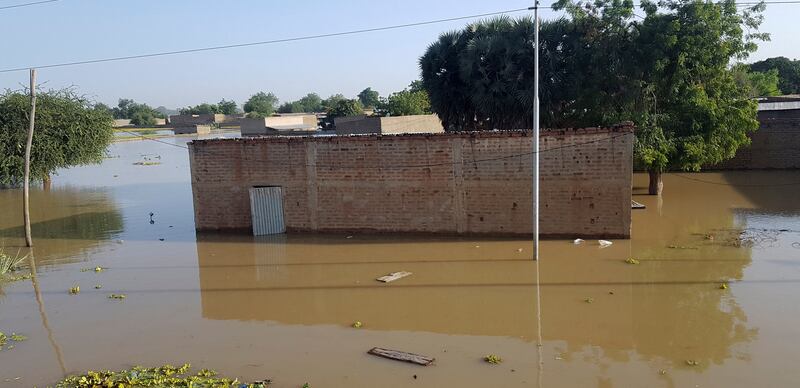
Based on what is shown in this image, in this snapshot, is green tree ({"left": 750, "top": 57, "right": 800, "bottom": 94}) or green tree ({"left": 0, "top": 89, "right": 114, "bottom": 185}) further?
green tree ({"left": 750, "top": 57, "right": 800, "bottom": 94})

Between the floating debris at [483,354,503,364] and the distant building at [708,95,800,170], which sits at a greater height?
the distant building at [708,95,800,170]

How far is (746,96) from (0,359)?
21.7 meters

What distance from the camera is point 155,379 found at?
26.1 feet

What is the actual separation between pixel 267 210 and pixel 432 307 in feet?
28.0

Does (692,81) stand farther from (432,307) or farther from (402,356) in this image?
(402,356)

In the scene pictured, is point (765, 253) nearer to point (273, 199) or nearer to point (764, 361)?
point (764, 361)

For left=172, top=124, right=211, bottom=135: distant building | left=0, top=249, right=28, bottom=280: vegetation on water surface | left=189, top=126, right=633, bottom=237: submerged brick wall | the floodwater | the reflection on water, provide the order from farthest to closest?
left=172, top=124, right=211, bottom=135: distant building → the reflection on water → left=189, top=126, right=633, bottom=237: submerged brick wall → left=0, top=249, right=28, bottom=280: vegetation on water surface → the floodwater

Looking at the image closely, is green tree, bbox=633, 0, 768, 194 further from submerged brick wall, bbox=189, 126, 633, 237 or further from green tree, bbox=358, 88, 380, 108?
Answer: green tree, bbox=358, 88, 380, 108

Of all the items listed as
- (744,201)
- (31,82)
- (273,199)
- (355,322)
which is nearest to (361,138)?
(273,199)

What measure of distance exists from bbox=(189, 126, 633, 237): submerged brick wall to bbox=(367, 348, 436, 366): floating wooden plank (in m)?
8.01

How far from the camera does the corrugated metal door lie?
17.8 meters

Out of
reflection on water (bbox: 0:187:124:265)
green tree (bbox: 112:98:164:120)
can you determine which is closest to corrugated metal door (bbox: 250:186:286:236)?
reflection on water (bbox: 0:187:124:265)

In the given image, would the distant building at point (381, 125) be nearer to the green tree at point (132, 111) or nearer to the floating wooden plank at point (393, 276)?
the floating wooden plank at point (393, 276)

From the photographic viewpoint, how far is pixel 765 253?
13430mm
